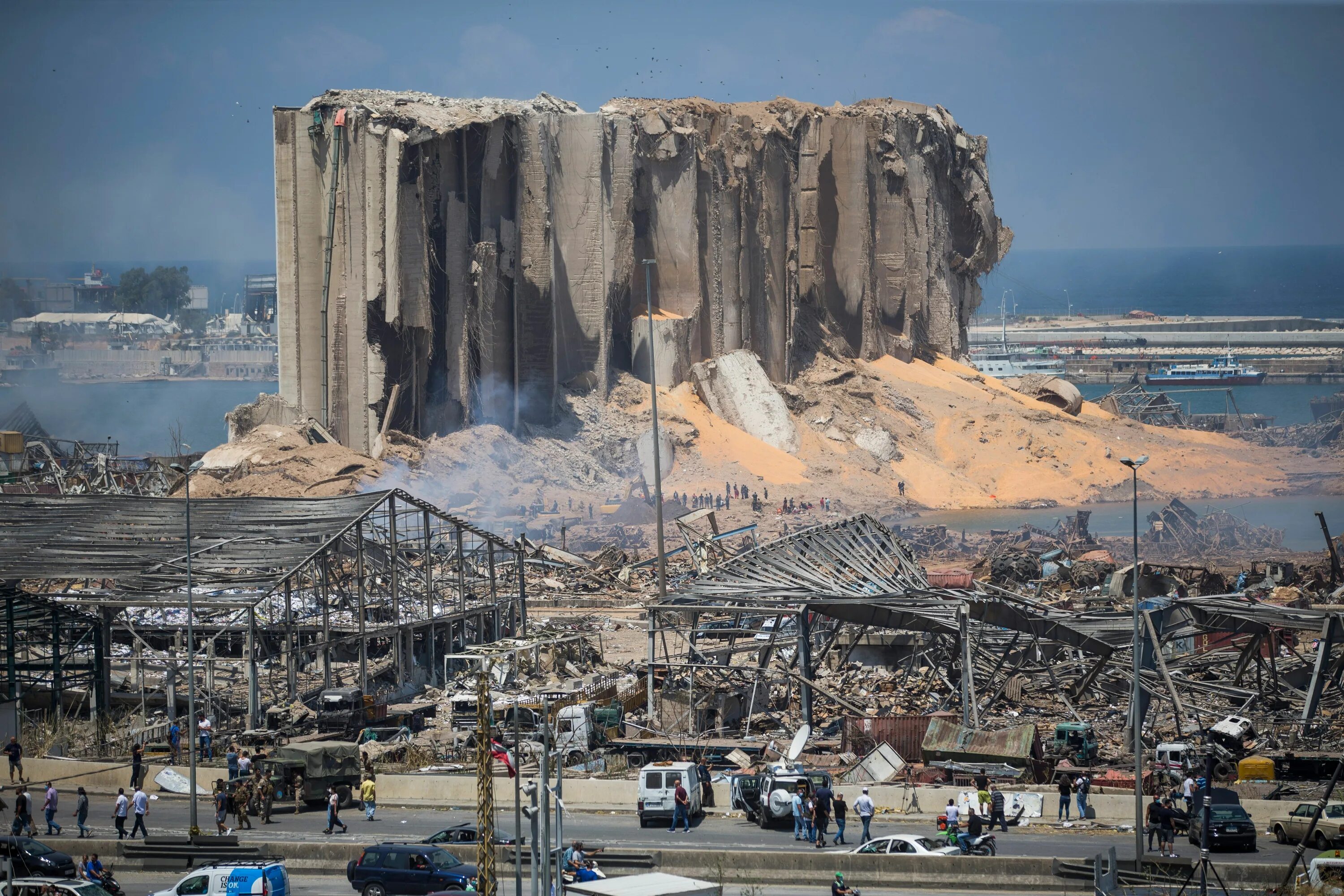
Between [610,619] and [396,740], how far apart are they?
1637 centimetres

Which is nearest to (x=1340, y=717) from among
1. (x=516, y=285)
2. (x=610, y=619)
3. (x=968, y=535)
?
(x=610, y=619)

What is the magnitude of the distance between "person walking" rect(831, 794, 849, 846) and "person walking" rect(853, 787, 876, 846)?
220mm

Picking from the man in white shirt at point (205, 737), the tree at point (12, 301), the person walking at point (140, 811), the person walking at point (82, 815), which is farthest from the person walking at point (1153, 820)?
the tree at point (12, 301)

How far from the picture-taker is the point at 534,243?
74.6 metres

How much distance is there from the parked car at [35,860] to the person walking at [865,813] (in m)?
10.8

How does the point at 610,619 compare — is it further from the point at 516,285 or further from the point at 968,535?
the point at 516,285

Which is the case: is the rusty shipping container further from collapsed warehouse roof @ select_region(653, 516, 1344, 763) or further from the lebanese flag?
the lebanese flag

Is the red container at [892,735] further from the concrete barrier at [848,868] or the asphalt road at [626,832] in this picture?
the concrete barrier at [848,868]

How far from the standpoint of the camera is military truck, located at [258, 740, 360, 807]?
29.9 meters

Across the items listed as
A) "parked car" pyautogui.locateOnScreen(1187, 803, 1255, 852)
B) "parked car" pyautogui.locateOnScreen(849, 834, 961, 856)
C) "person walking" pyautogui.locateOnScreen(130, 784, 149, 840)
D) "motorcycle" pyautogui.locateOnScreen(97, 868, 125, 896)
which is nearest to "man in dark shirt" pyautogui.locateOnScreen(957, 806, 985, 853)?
"parked car" pyautogui.locateOnScreen(849, 834, 961, 856)

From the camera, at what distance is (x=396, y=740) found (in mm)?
34812

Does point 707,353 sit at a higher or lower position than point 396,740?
higher

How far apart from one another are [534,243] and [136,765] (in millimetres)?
46448

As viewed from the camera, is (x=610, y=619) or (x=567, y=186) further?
(x=567, y=186)
